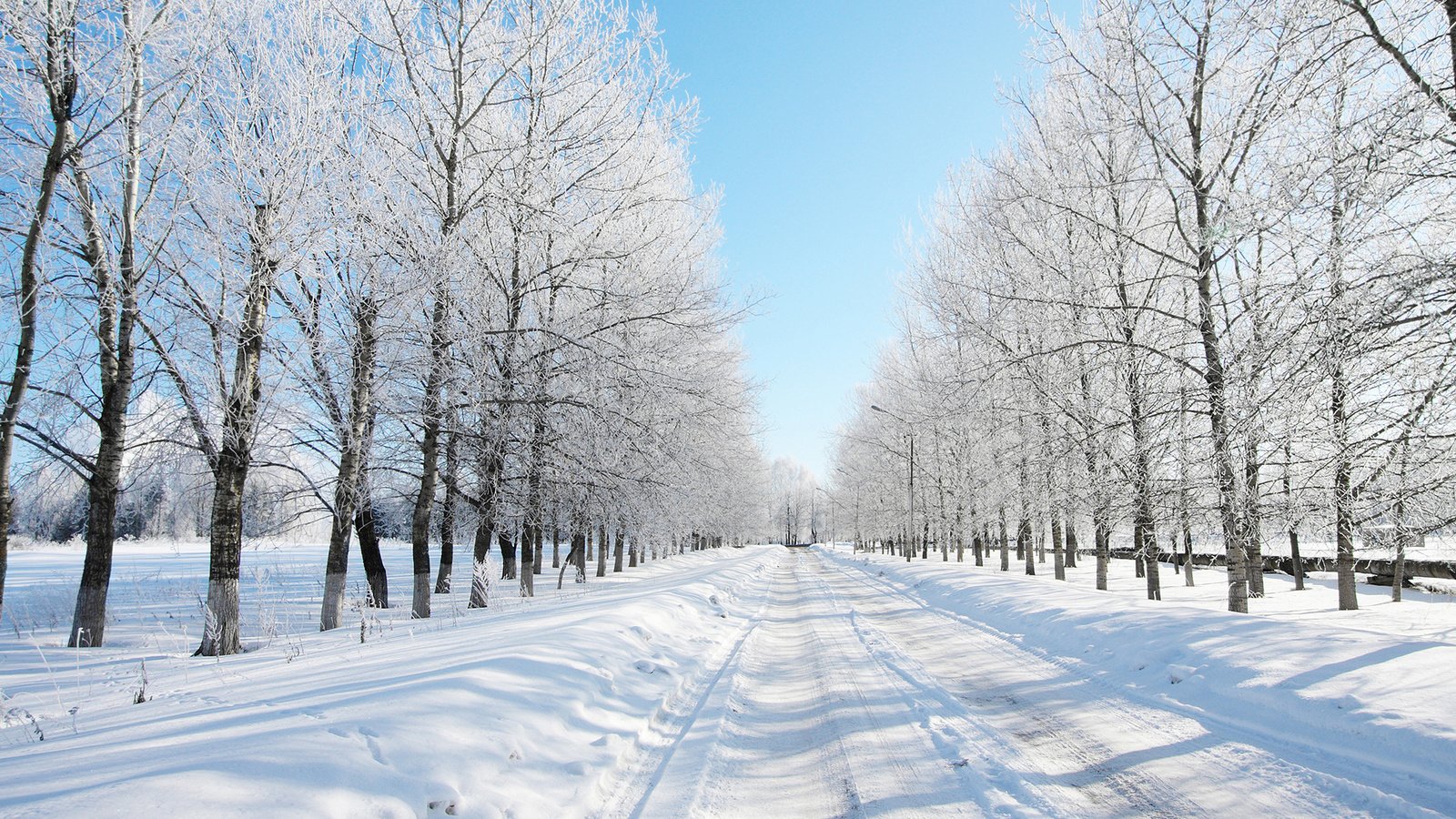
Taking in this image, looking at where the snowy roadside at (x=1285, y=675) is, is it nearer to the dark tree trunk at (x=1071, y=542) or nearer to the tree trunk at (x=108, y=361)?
the dark tree trunk at (x=1071, y=542)

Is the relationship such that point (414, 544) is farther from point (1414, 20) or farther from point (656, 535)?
point (1414, 20)

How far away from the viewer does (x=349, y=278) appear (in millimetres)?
10672

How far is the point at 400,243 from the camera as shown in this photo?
11.2 metres

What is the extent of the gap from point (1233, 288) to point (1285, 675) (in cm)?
517

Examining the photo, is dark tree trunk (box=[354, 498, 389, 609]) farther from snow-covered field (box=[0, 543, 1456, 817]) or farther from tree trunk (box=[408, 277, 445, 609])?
snow-covered field (box=[0, 543, 1456, 817])

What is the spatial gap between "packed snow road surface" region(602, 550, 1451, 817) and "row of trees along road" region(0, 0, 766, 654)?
21.4 ft

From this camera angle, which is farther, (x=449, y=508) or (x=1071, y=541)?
(x=1071, y=541)

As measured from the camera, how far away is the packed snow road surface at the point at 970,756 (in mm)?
3795

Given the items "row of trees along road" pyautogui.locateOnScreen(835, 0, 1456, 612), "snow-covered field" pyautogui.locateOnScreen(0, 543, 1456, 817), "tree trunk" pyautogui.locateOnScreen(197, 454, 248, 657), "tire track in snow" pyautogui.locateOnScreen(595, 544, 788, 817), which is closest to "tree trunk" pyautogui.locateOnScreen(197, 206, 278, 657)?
"tree trunk" pyautogui.locateOnScreen(197, 454, 248, 657)

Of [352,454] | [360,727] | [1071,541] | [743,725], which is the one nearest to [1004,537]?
[1071,541]

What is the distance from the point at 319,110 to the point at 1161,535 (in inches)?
588

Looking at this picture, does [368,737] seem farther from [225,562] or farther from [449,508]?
[449,508]

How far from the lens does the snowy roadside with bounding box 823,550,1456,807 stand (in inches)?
168

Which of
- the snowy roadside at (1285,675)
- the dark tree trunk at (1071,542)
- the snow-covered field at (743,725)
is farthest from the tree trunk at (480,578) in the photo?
the dark tree trunk at (1071,542)
